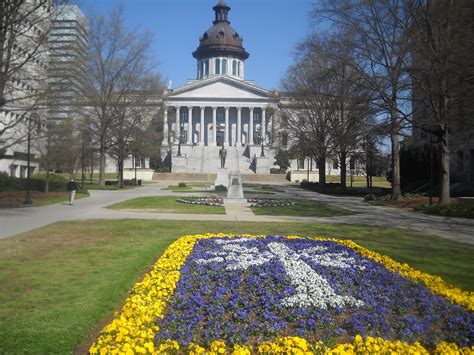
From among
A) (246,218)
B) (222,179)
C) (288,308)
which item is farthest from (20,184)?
(288,308)

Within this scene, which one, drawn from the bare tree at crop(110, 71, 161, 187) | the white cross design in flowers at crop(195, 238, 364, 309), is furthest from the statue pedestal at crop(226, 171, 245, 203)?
the bare tree at crop(110, 71, 161, 187)

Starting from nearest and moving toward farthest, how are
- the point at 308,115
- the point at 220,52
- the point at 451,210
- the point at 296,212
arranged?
the point at 451,210
the point at 296,212
the point at 308,115
the point at 220,52

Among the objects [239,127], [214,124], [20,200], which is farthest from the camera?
[239,127]

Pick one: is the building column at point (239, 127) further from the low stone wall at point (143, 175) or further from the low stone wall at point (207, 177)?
the low stone wall at point (143, 175)

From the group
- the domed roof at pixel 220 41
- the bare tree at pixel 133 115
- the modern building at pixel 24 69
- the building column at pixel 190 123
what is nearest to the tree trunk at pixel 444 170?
the modern building at pixel 24 69

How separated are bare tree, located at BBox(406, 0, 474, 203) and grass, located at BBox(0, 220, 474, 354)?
7104mm

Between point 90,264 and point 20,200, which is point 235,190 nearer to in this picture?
point 20,200

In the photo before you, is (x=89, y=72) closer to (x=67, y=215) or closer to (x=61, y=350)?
(x=67, y=215)

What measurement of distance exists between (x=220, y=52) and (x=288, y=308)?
124 metres

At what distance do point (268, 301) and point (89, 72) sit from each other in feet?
135

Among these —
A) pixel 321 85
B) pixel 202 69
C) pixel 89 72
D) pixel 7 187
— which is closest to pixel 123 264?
pixel 7 187

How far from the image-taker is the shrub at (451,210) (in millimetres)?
21625

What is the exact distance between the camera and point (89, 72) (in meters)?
44.1

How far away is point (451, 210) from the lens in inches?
877
